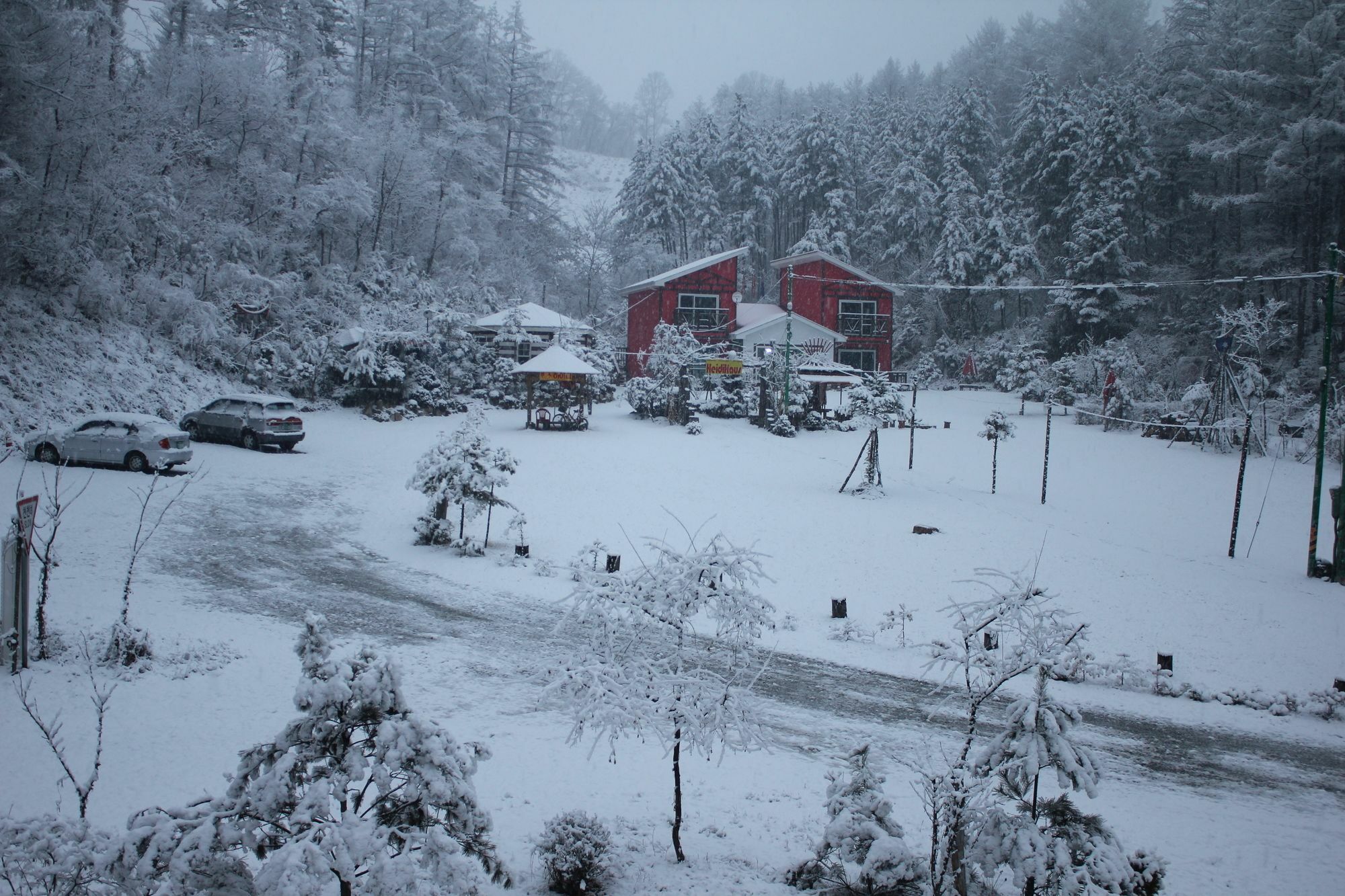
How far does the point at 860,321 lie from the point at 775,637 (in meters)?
39.2

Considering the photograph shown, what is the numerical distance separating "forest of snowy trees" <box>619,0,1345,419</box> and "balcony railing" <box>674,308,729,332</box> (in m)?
12.2

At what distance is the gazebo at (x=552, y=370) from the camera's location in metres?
31.7

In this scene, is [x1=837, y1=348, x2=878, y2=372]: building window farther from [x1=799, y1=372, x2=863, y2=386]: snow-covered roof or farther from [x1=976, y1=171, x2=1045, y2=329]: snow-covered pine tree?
[x1=799, y1=372, x2=863, y2=386]: snow-covered roof

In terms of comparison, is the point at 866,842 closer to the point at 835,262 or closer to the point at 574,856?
the point at 574,856

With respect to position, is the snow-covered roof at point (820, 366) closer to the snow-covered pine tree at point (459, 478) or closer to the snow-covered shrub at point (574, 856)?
the snow-covered pine tree at point (459, 478)

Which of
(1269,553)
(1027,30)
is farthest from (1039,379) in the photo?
(1027,30)

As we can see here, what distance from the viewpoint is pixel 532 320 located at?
136 feet

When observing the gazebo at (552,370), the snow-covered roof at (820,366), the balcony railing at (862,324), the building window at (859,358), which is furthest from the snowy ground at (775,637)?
the balcony railing at (862,324)

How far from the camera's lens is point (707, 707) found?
5766mm

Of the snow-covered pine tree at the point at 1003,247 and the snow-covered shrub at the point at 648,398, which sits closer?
the snow-covered shrub at the point at 648,398

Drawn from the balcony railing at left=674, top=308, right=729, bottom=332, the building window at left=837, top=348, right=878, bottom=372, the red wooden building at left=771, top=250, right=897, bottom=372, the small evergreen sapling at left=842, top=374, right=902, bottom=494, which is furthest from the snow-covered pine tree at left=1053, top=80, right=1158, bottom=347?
the small evergreen sapling at left=842, top=374, right=902, bottom=494

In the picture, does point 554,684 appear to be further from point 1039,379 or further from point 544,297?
point 544,297

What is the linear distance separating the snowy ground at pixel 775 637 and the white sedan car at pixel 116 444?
61 cm

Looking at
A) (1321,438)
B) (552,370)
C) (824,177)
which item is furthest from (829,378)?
(824,177)
